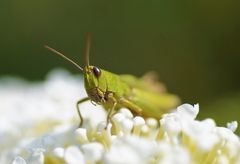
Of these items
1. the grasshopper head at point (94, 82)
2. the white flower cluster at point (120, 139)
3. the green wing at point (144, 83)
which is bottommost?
the white flower cluster at point (120, 139)

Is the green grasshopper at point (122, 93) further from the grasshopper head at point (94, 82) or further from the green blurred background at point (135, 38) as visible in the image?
the green blurred background at point (135, 38)

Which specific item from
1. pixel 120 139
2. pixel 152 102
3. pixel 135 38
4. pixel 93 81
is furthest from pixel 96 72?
pixel 135 38

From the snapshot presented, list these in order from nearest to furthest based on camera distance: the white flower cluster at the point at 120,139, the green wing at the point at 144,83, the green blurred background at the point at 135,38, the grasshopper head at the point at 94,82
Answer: the white flower cluster at the point at 120,139 → the grasshopper head at the point at 94,82 → the green wing at the point at 144,83 → the green blurred background at the point at 135,38

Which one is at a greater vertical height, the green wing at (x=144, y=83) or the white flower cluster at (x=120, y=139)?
the green wing at (x=144, y=83)

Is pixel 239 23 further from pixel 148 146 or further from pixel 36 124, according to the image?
pixel 148 146

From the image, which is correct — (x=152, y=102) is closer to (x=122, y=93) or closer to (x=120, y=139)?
(x=122, y=93)

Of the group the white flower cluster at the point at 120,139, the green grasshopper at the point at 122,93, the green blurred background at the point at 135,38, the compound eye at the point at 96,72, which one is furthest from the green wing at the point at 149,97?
the green blurred background at the point at 135,38

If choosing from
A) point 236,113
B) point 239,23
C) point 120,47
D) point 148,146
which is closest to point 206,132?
point 148,146
